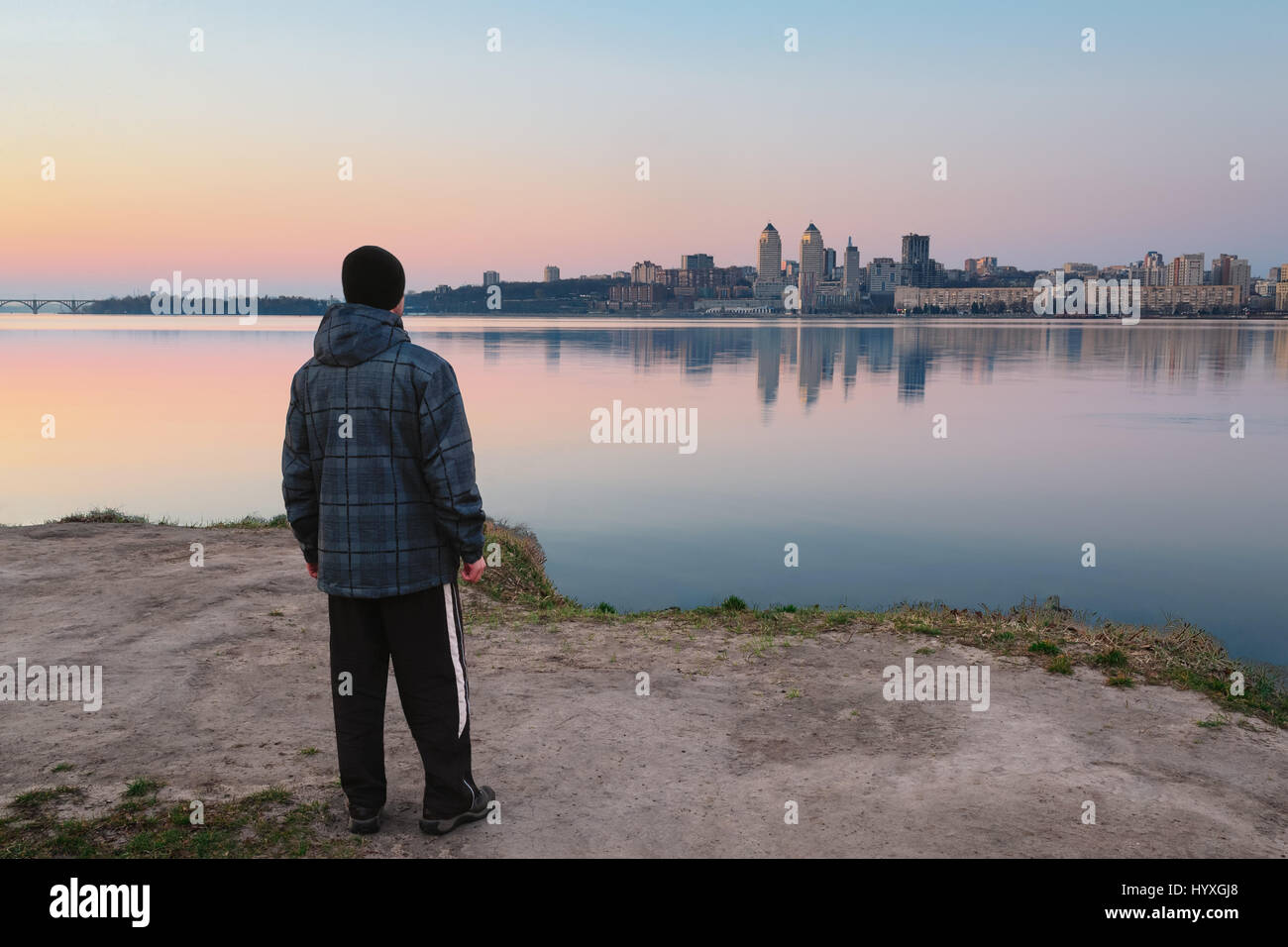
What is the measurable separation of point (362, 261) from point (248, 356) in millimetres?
73642

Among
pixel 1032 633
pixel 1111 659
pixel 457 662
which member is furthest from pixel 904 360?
pixel 457 662

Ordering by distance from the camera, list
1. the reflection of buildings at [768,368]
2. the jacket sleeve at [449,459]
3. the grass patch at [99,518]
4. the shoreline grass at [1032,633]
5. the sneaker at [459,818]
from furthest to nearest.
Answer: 1. the reflection of buildings at [768,368]
2. the grass patch at [99,518]
3. the shoreline grass at [1032,633]
4. the sneaker at [459,818]
5. the jacket sleeve at [449,459]

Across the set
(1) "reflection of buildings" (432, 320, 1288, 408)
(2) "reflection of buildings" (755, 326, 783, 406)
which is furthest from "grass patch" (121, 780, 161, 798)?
(2) "reflection of buildings" (755, 326, 783, 406)

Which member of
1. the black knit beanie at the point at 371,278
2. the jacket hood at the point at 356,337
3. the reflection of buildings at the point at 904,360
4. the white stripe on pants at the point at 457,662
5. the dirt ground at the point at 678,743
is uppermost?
the reflection of buildings at the point at 904,360

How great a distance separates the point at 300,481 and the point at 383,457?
616mm

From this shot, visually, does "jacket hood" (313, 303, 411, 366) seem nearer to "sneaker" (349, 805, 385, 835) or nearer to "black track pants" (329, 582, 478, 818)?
"black track pants" (329, 582, 478, 818)

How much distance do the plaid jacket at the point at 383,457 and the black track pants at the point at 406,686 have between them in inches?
6.6

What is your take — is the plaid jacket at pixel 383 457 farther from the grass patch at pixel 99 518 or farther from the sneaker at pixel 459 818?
the grass patch at pixel 99 518

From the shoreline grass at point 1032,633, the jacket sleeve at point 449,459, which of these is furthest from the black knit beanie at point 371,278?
the shoreline grass at point 1032,633

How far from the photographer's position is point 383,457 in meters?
5.07

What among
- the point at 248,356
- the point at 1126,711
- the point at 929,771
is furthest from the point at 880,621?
the point at 248,356

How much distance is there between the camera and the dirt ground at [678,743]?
5504 millimetres

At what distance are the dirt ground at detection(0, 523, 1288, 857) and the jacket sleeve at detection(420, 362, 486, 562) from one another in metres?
1.86
